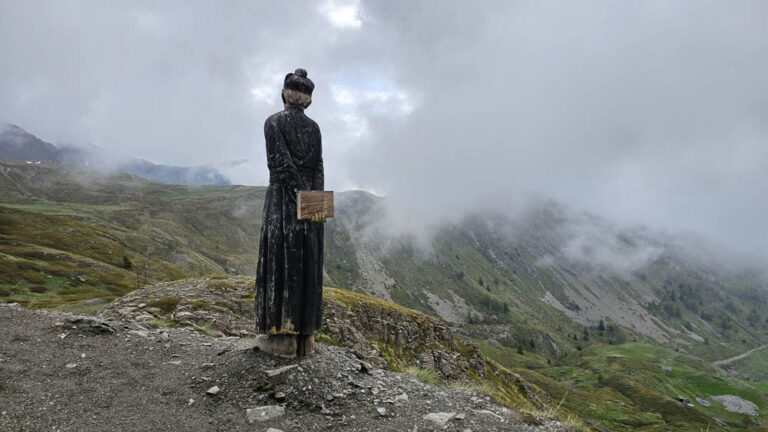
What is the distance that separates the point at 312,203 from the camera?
402 inches

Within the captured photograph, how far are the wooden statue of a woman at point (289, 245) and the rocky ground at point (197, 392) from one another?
79 centimetres

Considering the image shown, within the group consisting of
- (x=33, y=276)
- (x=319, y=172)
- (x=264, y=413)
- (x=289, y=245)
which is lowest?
(x=33, y=276)

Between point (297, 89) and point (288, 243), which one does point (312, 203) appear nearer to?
point (288, 243)

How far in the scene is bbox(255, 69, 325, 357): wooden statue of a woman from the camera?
10047 millimetres

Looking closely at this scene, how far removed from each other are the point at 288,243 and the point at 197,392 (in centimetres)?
401

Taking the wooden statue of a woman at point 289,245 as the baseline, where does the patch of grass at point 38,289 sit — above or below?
below

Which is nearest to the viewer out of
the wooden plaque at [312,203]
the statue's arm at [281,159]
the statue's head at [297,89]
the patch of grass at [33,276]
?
the wooden plaque at [312,203]

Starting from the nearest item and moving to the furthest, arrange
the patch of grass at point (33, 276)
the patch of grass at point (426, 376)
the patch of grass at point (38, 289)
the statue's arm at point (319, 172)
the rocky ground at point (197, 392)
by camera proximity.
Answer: the rocky ground at point (197, 392) → the statue's arm at point (319, 172) → the patch of grass at point (426, 376) → the patch of grass at point (38, 289) → the patch of grass at point (33, 276)

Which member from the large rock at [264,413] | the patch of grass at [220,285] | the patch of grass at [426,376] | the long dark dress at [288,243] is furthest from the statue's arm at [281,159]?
the patch of grass at [220,285]

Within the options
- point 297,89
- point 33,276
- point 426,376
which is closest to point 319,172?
point 297,89

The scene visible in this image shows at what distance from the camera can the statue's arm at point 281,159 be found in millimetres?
10328

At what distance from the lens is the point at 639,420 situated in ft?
398

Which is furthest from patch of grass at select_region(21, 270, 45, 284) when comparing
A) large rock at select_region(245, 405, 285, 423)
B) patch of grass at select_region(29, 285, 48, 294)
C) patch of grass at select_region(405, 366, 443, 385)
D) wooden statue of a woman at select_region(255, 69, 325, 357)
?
large rock at select_region(245, 405, 285, 423)

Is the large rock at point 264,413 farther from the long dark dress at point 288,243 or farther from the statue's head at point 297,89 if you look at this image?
the statue's head at point 297,89
